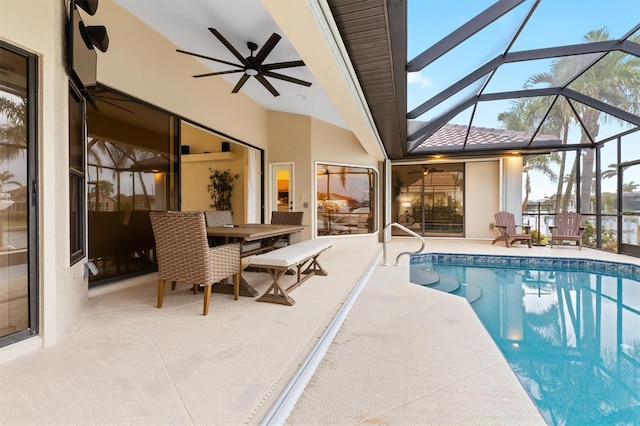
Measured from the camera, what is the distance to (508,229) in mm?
7797

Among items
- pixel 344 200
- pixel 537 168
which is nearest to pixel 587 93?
pixel 537 168

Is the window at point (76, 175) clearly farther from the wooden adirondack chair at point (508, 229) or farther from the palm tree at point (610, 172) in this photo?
the palm tree at point (610, 172)

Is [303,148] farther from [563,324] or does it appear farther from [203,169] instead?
[563,324]

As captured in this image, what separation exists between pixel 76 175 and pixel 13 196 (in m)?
0.96

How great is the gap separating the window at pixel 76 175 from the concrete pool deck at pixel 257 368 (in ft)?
2.12

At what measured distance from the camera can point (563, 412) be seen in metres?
1.88

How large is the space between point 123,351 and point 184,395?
78 cm

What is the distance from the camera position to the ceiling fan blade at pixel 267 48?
3.34 metres

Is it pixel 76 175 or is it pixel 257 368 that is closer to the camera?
pixel 257 368

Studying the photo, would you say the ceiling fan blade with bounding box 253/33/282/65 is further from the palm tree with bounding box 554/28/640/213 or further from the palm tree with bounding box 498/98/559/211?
the palm tree with bounding box 498/98/559/211

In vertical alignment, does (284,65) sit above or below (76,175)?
above

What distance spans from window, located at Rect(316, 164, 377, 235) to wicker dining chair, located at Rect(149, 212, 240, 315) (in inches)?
182

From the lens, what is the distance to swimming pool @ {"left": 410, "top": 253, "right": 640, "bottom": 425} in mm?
2012

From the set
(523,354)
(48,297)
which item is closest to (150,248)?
(48,297)
